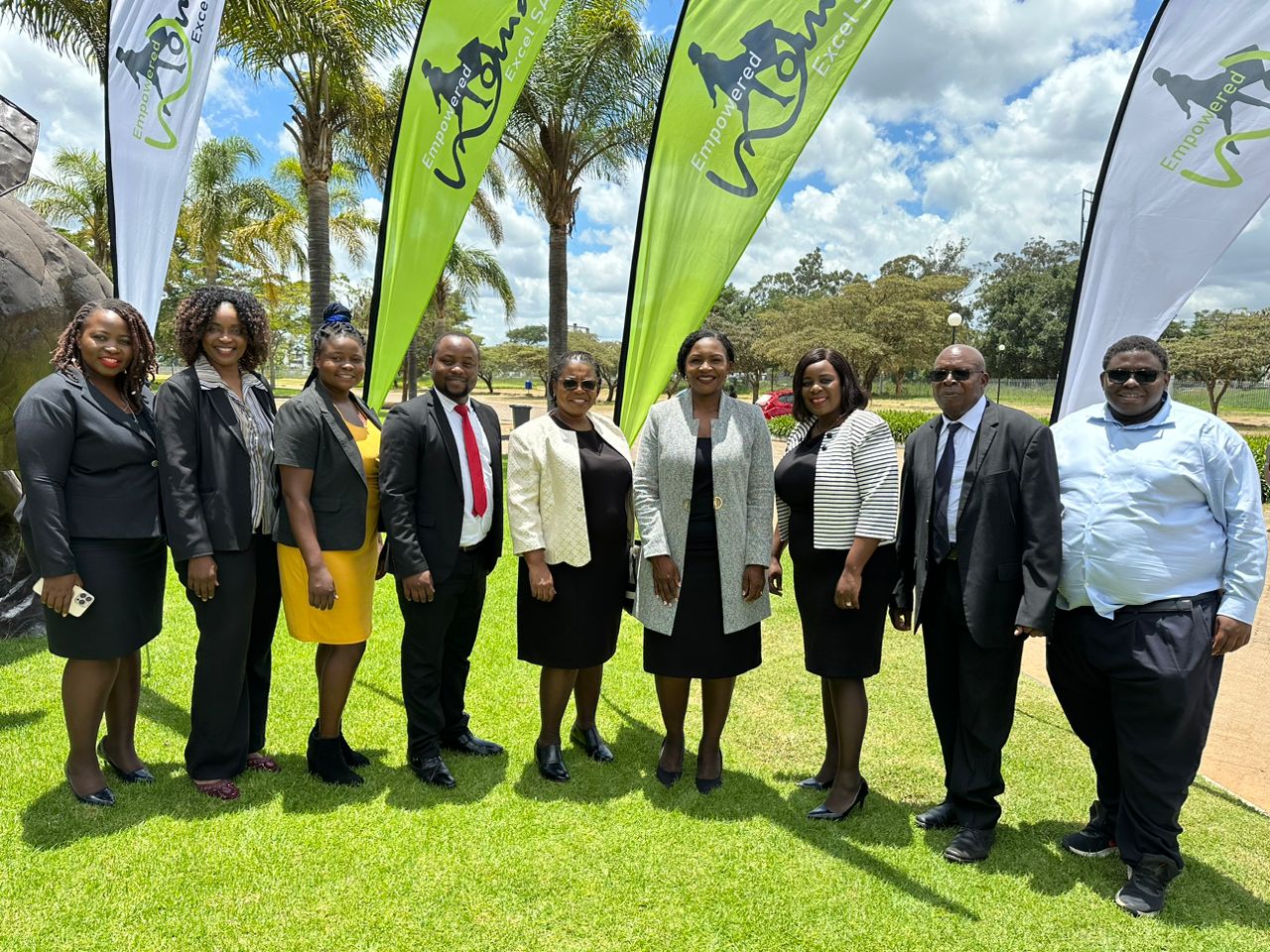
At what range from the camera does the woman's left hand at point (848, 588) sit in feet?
11.3

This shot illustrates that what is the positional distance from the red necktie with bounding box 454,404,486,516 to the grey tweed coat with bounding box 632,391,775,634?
0.75 meters

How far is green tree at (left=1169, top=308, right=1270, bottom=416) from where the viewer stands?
29609 millimetres

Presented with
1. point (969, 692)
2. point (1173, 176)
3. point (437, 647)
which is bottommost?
point (437, 647)

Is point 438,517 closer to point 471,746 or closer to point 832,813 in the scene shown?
point 471,746

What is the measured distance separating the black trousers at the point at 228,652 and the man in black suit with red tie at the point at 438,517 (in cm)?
63

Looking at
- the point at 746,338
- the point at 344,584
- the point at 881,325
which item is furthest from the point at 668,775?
the point at 746,338

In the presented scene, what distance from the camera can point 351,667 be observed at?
12.3 feet

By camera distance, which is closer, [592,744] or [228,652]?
[228,652]

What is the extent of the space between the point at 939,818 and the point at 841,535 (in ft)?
4.54

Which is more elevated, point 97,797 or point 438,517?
point 438,517

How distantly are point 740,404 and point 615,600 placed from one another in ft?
3.66

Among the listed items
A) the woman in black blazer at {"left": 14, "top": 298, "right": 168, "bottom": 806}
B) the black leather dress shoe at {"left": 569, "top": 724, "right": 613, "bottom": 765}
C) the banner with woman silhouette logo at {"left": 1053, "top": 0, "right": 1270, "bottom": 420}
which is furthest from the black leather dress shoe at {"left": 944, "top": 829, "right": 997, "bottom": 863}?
the woman in black blazer at {"left": 14, "top": 298, "right": 168, "bottom": 806}

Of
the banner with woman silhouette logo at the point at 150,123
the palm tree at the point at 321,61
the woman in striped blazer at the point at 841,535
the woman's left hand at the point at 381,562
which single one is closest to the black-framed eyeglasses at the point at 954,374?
the woman in striped blazer at the point at 841,535

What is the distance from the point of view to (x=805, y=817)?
3.67 metres
